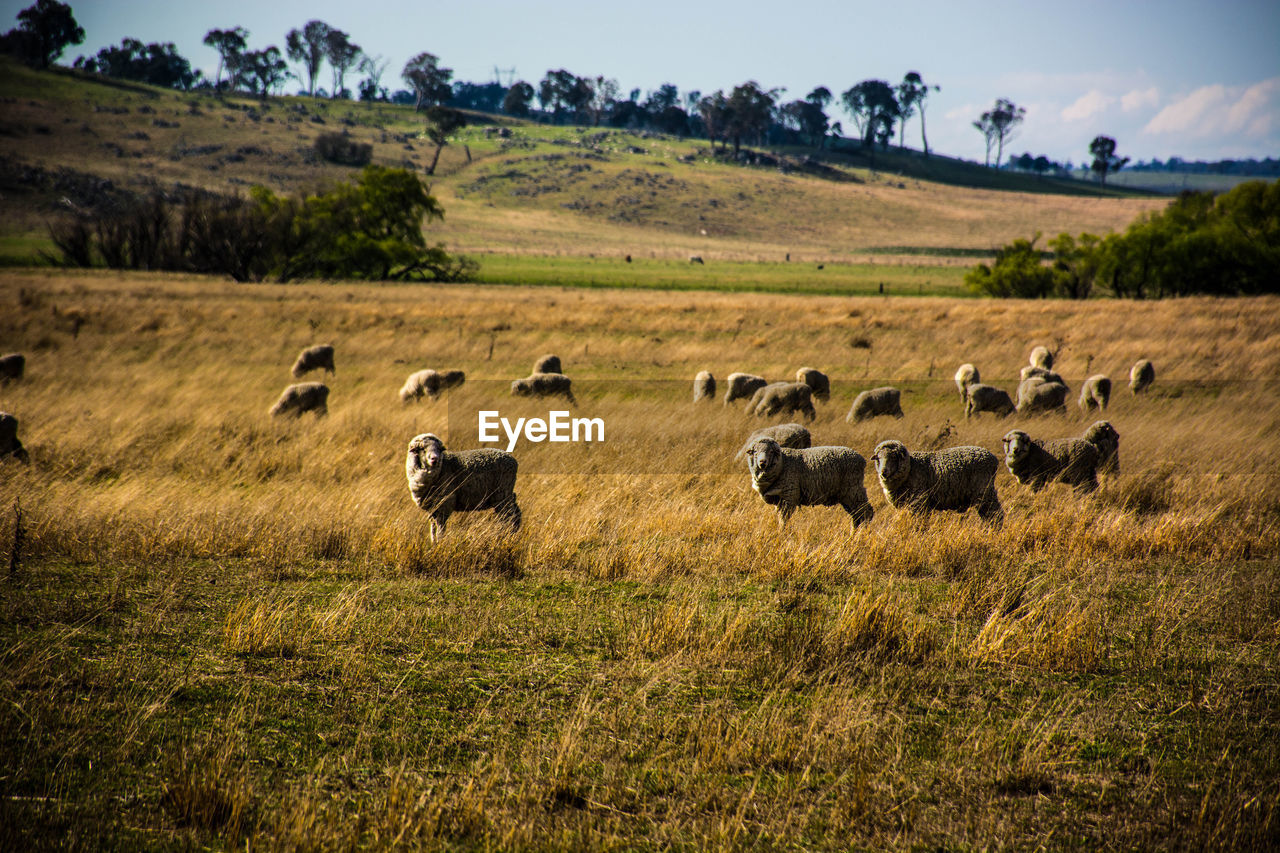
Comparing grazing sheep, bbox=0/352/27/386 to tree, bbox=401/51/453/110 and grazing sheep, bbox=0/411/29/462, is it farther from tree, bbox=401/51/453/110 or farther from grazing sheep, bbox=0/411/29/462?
tree, bbox=401/51/453/110

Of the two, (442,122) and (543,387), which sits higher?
(442,122)

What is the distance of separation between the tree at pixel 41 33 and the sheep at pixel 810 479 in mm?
206356

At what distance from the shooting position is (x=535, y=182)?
139 metres

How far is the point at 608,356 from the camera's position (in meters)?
25.3

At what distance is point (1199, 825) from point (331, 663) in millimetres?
5327

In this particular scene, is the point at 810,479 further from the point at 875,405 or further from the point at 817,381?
the point at 817,381

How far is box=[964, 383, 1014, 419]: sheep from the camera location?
52.7 ft

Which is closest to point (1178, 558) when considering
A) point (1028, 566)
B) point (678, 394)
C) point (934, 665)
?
point (1028, 566)

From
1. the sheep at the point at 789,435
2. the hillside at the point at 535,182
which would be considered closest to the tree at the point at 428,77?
the hillside at the point at 535,182

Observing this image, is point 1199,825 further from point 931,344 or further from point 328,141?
point 328,141

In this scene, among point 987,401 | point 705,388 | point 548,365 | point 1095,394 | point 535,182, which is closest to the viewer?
point 987,401

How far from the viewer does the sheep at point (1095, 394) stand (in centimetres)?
1684

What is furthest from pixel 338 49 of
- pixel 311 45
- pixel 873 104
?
pixel 873 104

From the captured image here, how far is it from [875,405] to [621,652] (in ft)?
36.1
